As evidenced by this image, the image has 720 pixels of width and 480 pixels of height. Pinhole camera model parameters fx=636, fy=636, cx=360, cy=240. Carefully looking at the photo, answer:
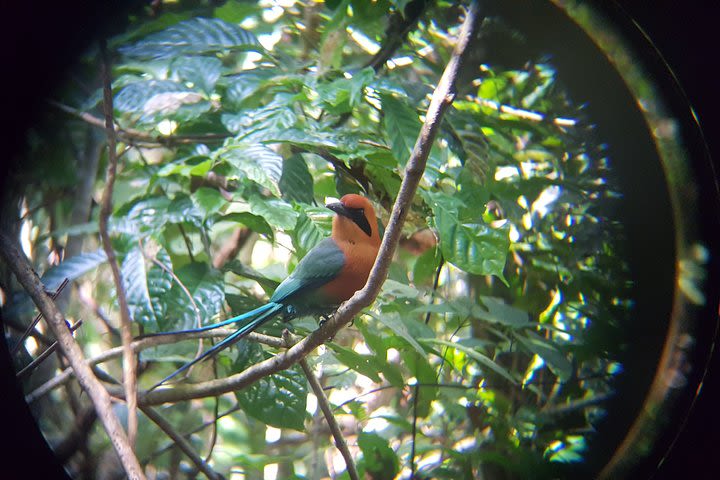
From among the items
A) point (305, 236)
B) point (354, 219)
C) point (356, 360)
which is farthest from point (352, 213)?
point (356, 360)

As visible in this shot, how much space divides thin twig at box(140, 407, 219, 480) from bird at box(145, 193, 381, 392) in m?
0.06

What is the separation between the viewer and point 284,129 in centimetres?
144

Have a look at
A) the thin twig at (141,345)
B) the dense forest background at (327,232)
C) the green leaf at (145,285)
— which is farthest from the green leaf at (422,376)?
the green leaf at (145,285)

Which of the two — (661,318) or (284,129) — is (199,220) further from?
(661,318)

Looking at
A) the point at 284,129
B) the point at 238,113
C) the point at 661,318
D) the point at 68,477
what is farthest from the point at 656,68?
the point at 68,477

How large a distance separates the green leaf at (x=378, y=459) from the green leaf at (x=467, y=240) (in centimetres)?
42

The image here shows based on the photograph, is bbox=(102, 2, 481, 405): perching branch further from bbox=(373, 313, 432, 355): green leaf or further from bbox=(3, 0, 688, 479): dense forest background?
bbox=(373, 313, 432, 355): green leaf

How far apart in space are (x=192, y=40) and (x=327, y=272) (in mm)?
566

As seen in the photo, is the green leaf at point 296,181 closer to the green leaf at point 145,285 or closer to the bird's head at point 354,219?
the bird's head at point 354,219

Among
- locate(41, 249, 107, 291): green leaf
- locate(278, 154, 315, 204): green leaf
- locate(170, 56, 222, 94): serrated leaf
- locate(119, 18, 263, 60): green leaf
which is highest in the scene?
locate(119, 18, 263, 60): green leaf

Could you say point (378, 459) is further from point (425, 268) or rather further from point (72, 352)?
point (72, 352)

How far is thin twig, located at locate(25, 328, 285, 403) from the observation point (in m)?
1.27

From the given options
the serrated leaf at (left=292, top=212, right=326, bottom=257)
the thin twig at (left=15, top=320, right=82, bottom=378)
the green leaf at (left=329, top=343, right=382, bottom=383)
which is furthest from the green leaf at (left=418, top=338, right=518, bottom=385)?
the thin twig at (left=15, top=320, right=82, bottom=378)

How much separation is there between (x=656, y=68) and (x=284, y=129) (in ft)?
2.54
